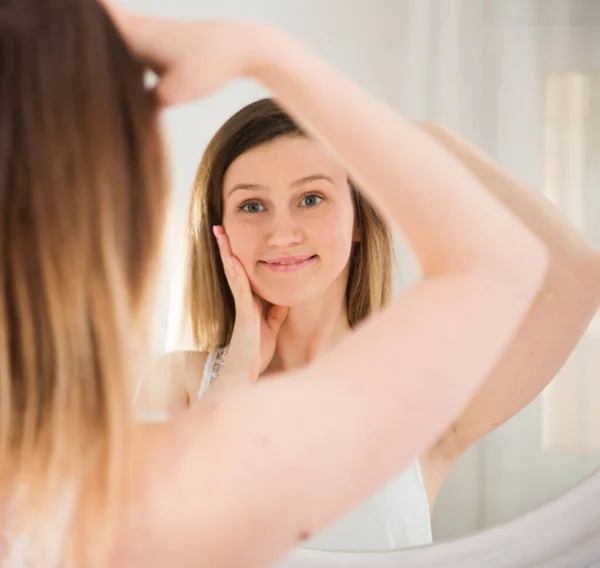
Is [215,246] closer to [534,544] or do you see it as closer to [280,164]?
[280,164]

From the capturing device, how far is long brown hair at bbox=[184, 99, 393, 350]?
719 mm

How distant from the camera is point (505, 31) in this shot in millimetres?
761

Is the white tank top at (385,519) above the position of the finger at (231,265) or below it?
below

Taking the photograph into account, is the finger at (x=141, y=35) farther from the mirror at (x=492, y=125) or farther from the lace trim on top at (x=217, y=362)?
the lace trim on top at (x=217, y=362)

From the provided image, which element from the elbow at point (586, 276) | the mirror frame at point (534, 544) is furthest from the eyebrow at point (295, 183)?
the mirror frame at point (534, 544)

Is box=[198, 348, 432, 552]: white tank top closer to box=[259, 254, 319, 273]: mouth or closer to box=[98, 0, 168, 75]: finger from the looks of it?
box=[259, 254, 319, 273]: mouth

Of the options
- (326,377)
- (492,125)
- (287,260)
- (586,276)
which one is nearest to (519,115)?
(492,125)

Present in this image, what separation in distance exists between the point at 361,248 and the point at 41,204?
332 millimetres

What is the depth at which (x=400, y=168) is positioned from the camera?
21.6 inches

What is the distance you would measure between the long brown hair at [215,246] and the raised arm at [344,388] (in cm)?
12

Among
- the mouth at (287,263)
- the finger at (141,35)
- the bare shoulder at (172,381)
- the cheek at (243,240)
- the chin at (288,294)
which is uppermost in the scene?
the finger at (141,35)

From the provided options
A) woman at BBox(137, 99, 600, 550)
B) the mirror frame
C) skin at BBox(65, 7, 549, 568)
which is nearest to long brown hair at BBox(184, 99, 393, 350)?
woman at BBox(137, 99, 600, 550)

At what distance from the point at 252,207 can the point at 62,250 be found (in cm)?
24

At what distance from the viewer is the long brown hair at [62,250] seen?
1.75 feet
